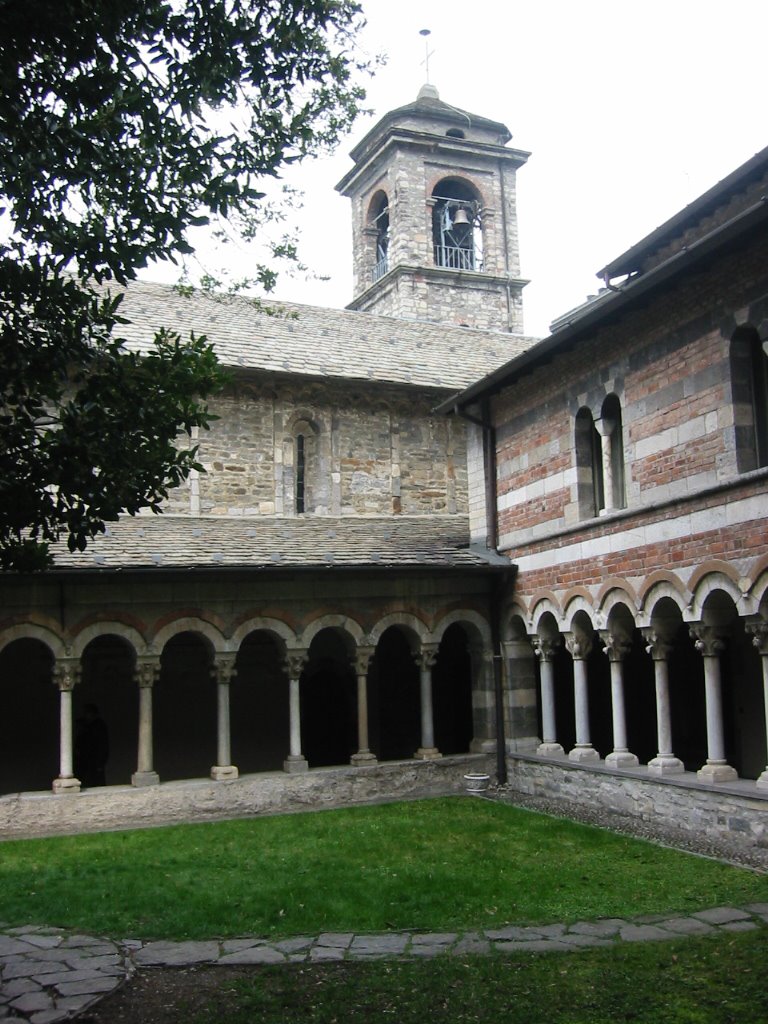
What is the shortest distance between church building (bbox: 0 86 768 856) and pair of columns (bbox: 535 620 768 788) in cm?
4

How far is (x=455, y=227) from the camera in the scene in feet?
97.1

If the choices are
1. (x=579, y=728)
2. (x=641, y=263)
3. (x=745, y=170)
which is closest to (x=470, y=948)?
(x=579, y=728)

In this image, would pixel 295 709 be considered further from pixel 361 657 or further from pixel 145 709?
pixel 145 709

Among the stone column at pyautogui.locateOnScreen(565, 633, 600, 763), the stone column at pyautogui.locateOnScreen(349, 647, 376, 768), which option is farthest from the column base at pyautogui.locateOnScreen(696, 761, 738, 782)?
the stone column at pyautogui.locateOnScreen(349, 647, 376, 768)

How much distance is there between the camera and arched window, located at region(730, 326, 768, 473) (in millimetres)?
10555

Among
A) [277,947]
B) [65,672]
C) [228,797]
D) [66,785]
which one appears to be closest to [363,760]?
[228,797]

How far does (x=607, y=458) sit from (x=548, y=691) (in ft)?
11.5

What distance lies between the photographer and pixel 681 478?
11.4m

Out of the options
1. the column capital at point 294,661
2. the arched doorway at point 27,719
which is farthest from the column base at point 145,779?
the arched doorway at point 27,719

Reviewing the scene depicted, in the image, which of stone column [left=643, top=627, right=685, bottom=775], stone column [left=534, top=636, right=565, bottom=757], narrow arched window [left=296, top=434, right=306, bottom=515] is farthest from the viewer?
narrow arched window [left=296, top=434, right=306, bottom=515]

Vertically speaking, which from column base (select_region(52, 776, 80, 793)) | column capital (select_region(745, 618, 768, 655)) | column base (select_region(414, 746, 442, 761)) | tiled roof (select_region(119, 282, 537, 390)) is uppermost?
tiled roof (select_region(119, 282, 537, 390))

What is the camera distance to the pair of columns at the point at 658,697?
36.3ft

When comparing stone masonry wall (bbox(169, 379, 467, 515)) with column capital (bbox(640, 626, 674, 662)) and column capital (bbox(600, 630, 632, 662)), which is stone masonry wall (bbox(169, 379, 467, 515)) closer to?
column capital (bbox(600, 630, 632, 662))

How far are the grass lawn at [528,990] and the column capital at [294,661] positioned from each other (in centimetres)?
781
